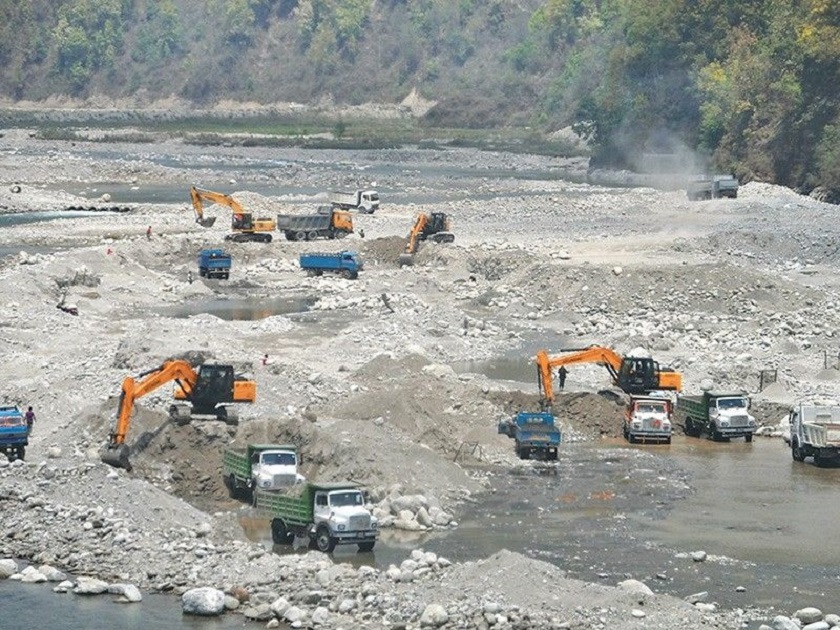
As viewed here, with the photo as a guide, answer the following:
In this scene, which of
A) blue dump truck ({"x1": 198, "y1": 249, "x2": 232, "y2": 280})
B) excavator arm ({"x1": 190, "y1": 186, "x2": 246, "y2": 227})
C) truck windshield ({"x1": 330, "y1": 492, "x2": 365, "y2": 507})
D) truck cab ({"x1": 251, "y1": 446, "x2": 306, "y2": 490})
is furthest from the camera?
excavator arm ({"x1": 190, "y1": 186, "x2": 246, "y2": 227})

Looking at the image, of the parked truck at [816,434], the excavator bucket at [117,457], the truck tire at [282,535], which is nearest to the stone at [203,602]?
the truck tire at [282,535]

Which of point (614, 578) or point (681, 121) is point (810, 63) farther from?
point (614, 578)

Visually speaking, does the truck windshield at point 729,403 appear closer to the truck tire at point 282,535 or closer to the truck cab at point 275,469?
Answer: the truck cab at point 275,469

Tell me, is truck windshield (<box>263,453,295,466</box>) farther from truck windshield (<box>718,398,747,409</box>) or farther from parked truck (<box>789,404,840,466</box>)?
truck windshield (<box>718,398,747,409</box>)

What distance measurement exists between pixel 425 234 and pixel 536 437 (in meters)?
41.0

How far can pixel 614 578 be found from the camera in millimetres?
34094

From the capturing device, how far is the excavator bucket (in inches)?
1561

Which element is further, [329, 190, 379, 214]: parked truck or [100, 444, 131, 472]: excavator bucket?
[329, 190, 379, 214]: parked truck

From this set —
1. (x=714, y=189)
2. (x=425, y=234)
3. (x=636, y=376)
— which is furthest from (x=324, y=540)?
(x=714, y=189)

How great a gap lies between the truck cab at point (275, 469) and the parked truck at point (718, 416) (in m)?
13.5

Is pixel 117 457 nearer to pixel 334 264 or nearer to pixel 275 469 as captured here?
pixel 275 469

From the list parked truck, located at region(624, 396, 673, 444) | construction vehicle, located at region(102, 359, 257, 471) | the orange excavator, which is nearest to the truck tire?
construction vehicle, located at region(102, 359, 257, 471)

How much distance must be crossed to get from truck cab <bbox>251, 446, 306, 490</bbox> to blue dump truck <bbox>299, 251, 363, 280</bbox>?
39.3 metres

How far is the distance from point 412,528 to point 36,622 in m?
9.14
